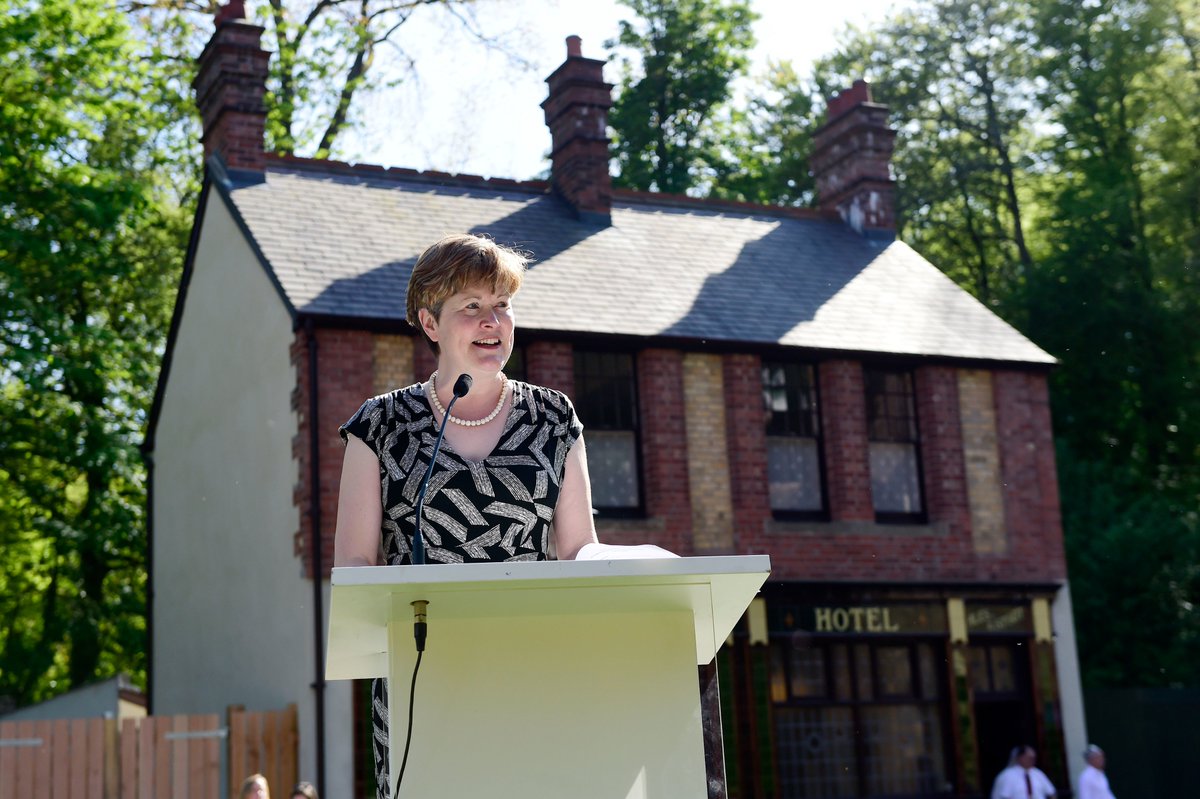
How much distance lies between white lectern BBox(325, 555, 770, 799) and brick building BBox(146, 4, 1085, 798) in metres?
13.9

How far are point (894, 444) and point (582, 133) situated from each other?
19.8 feet

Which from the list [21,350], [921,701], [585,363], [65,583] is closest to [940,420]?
[921,701]

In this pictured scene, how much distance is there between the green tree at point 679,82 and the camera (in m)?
34.0

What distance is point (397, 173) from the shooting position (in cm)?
2142

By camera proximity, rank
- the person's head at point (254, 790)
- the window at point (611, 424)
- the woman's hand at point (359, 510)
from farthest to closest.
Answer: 1. the window at point (611, 424)
2. the person's head at point (254, 790)
3. the woman's hand at point (359, 510)

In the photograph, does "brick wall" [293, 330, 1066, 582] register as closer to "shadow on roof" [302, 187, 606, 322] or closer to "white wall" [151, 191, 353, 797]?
"shadow on roof" [302, 187, 606, 322]

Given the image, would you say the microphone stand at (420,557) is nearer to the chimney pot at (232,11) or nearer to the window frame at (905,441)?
the window frame at (905,441)

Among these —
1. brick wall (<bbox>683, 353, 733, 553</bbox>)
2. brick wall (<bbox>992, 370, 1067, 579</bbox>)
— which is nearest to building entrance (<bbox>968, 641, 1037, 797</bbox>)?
brick wall (<bbox>992, 370, 1067, 579</bbox>)

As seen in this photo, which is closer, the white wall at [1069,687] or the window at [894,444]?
the white wall at [1069,687]

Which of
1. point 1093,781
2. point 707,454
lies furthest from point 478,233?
point 1093,781

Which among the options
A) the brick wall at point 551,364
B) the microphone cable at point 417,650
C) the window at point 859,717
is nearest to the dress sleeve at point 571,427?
the microphone cable at point 417,650

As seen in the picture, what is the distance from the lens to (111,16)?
2508 centimetres

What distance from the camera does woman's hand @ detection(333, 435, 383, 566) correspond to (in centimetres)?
359

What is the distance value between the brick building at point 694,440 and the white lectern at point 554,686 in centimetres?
1387
